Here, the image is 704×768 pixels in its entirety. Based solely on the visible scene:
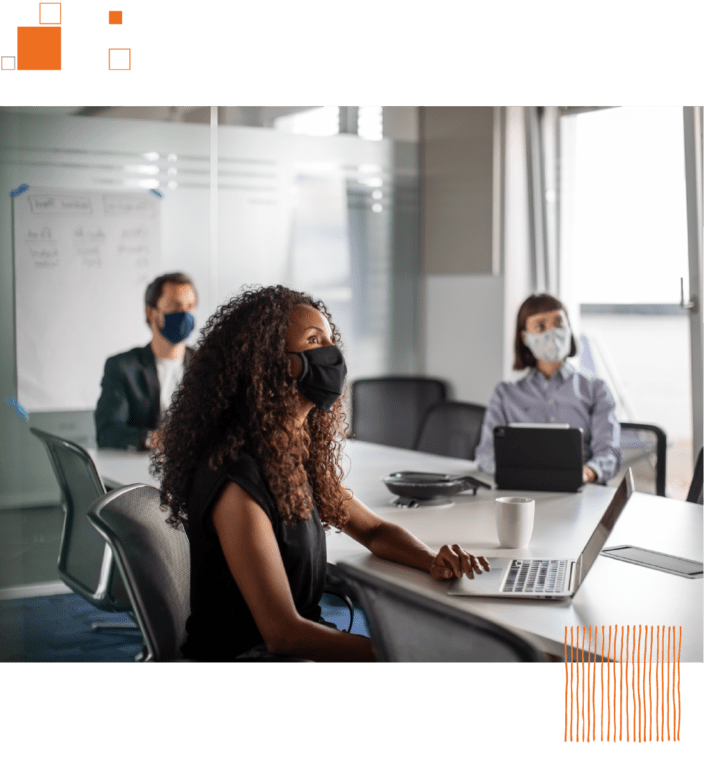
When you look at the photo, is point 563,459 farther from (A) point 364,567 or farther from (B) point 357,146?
(B) point 357,146

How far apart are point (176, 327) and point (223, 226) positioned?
110 cm

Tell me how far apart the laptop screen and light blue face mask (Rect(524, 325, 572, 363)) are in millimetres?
899

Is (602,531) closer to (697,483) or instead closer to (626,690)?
(626,690)

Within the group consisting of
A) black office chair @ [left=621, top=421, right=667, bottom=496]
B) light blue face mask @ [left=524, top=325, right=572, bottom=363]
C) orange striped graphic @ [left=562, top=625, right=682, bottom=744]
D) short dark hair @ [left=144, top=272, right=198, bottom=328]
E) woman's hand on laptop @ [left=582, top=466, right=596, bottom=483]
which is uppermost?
short dark hair @ [left=144, top=272, right=198, bottom=328]

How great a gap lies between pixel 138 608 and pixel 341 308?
342 cm

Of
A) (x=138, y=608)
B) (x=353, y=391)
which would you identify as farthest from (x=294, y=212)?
(x=138, y=608)

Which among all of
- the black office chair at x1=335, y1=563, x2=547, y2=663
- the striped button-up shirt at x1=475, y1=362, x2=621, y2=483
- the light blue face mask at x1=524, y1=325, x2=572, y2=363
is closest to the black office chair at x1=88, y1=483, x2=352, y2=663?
the black office chair at x1=335, y1=563, x2=547, y2=663

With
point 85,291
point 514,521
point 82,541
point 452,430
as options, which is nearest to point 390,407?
point 452,430

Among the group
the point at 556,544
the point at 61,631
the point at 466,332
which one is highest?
the point at 466,332

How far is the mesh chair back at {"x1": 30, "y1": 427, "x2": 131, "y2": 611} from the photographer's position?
97.5 inches

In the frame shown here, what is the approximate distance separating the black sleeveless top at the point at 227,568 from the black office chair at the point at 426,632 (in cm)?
15

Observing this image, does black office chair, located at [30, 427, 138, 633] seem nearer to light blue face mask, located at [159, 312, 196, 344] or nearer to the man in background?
the man in background

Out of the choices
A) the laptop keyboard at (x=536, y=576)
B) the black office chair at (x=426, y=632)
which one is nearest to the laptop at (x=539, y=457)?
the laptop keyboard at (x=536, y=576)

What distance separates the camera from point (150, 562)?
1.85m
